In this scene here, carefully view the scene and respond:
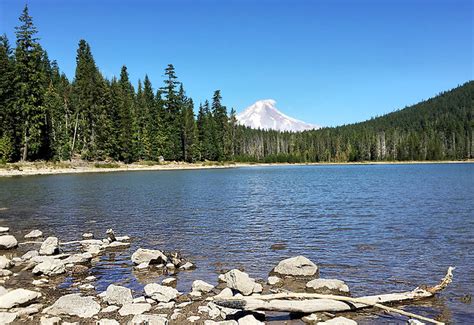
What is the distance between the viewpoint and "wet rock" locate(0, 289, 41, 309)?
9.50m

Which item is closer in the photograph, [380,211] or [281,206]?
[380,211]

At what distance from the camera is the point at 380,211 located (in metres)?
26.8

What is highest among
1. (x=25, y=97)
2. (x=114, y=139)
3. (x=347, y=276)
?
(x=25, y=97)

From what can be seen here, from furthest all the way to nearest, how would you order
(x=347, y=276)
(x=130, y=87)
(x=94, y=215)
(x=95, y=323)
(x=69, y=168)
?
(x=130, y=87) → (x=69, y=168) → (x=94, y=215) → (x=347, y=276) → (x=95, y=323)

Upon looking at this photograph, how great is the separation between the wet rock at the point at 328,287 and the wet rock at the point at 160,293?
13.1 ft

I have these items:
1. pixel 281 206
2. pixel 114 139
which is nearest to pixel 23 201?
pixel 281 206

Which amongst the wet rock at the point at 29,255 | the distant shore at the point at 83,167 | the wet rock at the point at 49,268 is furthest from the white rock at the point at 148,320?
the distant shore at the point at 83,167

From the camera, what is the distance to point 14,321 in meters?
8.70

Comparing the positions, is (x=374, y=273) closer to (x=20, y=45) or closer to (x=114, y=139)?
(x=20, y=45)

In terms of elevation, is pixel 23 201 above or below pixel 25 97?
below

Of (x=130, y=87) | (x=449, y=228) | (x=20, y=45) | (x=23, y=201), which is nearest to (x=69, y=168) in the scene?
(x=20, y=45)

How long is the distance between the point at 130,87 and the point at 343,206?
10164 cm

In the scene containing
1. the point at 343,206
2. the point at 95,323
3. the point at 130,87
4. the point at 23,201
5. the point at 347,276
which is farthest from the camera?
the point at 130,87

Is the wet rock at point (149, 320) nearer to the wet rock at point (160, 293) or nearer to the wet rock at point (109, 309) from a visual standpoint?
the wet rock at point (109, 309)
